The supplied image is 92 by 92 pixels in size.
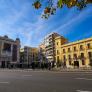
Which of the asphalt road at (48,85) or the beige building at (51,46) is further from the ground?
the beige building at (51,46)

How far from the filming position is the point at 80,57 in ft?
240

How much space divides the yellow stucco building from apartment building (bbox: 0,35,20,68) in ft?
94.0

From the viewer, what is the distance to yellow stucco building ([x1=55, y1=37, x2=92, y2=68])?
69.6m

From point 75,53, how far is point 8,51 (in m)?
43.5

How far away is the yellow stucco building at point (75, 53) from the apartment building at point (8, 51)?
28646 millimetres

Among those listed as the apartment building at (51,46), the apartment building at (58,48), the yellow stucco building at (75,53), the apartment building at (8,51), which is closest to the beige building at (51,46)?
the apartment building at (51,46)

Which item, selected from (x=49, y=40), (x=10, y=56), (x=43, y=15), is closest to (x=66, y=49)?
(x=49, y=40)

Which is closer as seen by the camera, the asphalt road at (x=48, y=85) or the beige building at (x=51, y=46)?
the asphalt road at (x=48, y=85)

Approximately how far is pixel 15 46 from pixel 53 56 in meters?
27.8

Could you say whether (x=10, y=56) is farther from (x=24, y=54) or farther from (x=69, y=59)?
(x=69, y=59)

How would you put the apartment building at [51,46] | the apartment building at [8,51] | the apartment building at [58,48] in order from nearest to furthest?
the apartment building at [58,48] → the apartment building at [51,46] → the apartment building at [8,51]

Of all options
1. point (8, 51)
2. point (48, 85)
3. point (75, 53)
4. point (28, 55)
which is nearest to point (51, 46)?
point (75, 53)

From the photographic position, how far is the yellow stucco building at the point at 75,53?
69562 mm

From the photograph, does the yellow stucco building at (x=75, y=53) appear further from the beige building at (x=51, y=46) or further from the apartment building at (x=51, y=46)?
the beige building at (x=51, y=46)
